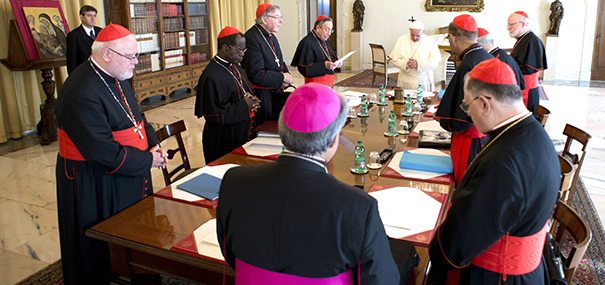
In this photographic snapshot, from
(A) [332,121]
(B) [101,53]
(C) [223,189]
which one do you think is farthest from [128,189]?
(A) [332,121]

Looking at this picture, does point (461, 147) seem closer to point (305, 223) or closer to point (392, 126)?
point (392, 126)

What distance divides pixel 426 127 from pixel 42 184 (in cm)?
359

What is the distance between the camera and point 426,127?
138 inches

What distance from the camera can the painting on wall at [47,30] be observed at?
5.70m

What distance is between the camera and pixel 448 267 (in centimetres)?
170

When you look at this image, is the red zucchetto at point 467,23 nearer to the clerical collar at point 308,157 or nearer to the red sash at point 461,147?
the red sash at point 461,147

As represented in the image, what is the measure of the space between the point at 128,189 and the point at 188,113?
5.12 metres

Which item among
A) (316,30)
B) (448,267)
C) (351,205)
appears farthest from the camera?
(316,30)

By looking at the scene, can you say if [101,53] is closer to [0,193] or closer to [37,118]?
[0,193]

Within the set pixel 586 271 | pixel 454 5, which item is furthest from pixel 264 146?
pixel 454 5

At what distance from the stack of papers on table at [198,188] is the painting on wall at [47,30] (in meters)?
4.31

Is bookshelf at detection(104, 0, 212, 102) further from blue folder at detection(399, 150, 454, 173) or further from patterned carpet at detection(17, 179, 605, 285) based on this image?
blue folder at detection(399, 150, 454, 173)

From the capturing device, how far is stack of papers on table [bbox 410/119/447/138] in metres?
3.33

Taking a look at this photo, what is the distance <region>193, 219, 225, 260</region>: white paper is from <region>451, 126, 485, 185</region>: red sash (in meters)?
1.40
